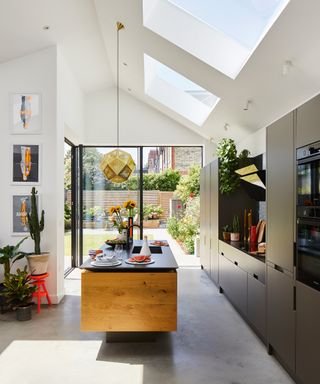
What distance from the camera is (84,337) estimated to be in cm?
347

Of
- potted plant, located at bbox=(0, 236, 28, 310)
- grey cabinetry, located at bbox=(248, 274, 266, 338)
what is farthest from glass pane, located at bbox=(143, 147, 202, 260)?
grey cabinetry, located at bbox=(248, 274, 266, 338)

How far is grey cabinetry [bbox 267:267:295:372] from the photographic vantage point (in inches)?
101

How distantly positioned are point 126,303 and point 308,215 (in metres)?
1.69

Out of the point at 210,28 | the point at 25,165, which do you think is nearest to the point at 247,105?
the point at 210,28

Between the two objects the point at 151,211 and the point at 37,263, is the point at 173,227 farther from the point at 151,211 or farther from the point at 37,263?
the point at 37,263

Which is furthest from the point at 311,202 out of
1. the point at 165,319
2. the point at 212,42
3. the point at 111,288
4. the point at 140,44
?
the point at 140,44

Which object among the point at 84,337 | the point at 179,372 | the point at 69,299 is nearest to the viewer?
the point at 179,372

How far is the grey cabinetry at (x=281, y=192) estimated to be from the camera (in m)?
2.64

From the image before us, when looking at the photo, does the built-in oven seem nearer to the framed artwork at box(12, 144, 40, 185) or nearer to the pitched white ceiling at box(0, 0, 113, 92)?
the pitched white ceiling at box(0, 0, 113, 92)

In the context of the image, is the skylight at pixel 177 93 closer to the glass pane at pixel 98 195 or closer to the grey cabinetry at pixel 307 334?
the glass pane at pixel 98 195

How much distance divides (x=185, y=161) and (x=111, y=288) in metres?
4.74

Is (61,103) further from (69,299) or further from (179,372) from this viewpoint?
(179,372)

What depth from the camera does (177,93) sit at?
6.02 m

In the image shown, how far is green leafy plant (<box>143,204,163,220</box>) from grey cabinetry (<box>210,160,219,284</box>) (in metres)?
1.76
